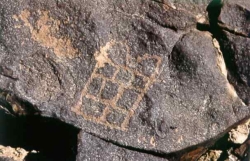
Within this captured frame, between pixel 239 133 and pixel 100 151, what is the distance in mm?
663

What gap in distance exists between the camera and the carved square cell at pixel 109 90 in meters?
1.96

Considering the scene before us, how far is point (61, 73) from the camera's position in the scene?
1937 millimetres

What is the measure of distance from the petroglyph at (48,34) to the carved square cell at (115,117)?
0.85 ft

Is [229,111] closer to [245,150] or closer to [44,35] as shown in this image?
[245,150]

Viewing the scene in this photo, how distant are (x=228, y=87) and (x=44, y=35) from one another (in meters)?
0.74

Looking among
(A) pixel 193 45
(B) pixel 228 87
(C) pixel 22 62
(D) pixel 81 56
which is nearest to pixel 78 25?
(D) pixel 81 56

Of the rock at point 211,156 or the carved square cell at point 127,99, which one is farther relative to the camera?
the rock at point 211,156

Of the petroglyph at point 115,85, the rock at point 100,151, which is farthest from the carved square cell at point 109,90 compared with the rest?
the rock at point 100,151

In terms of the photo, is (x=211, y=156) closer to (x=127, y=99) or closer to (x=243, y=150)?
(x=243, y=150)

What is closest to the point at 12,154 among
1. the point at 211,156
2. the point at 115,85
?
the point at 115,85

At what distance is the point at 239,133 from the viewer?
7.39ft

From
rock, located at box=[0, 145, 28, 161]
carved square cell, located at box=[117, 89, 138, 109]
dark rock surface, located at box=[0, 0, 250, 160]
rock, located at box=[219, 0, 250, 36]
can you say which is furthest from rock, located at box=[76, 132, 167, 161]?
rock, located at box=[219, 0, 250, 36]

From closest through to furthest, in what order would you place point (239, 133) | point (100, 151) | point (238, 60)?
point (100, 151) < point (238, 60) < point (239, 133)

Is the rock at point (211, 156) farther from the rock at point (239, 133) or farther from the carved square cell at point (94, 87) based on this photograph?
the carved square cell at point (94, 87)
